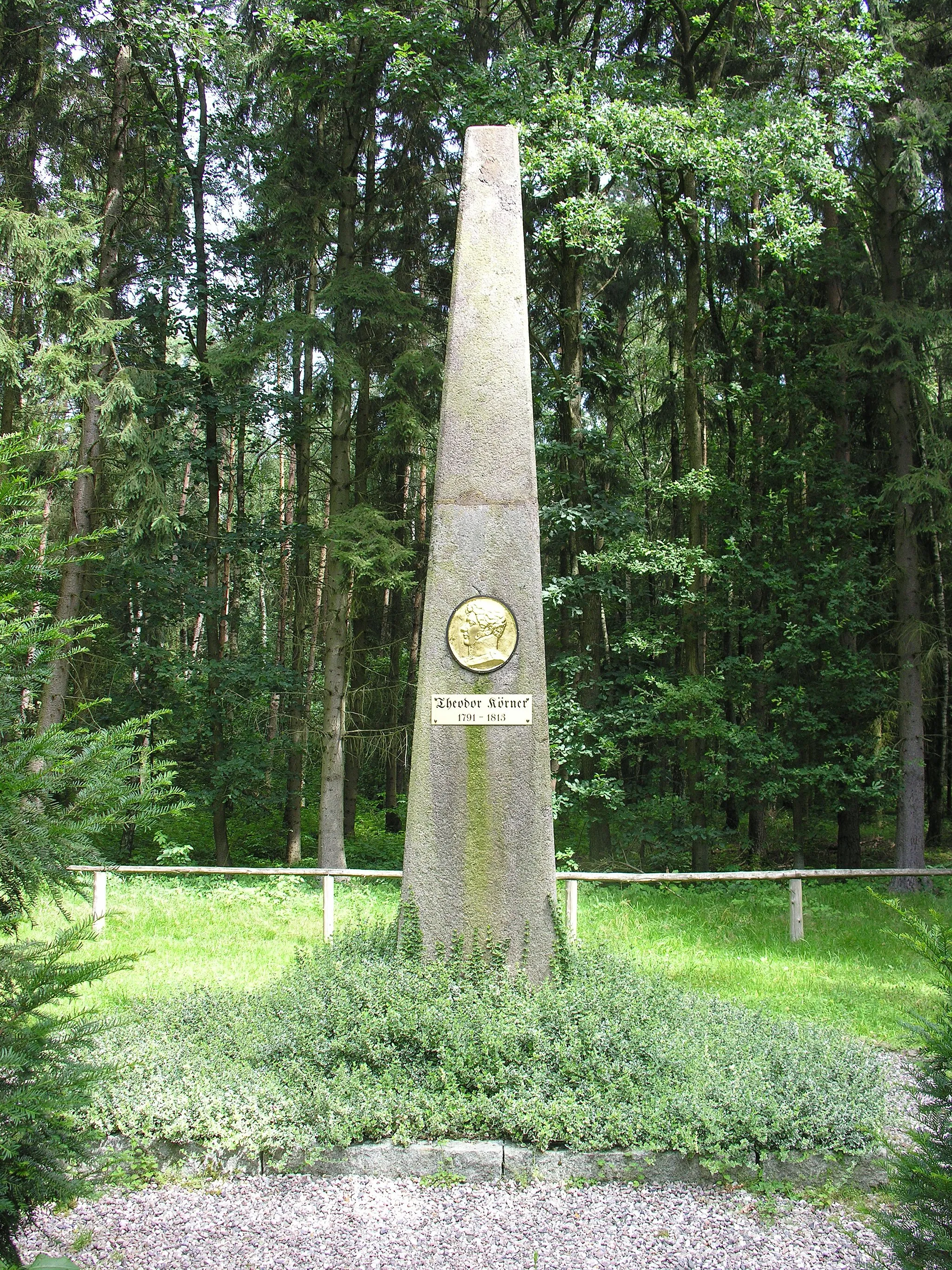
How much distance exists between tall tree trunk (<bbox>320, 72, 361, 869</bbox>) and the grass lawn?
1.15m

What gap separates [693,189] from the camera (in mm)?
14133

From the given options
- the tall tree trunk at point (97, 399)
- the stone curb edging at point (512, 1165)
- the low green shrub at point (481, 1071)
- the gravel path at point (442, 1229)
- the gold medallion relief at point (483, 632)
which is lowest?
the gravel path at point (442, 1229)

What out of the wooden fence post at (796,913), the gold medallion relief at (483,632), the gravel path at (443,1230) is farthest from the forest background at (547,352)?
the gravel path at (443,1230)

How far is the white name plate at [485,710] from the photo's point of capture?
538 cm

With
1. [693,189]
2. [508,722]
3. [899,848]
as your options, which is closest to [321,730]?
[899,848]

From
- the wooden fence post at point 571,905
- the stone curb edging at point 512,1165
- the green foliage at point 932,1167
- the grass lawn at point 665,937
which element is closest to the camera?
the green foliage at point 932,1167

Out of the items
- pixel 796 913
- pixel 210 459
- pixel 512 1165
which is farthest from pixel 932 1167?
pixel 210 459

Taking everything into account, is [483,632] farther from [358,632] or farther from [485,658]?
[358,632]

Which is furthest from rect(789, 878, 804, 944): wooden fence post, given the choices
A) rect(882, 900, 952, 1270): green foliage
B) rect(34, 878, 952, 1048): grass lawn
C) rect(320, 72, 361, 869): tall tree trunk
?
rect(882, 900, 952, 1270): green foliage

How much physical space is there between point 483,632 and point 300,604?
37.5ft

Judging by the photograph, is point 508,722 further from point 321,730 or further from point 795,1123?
point 321,730

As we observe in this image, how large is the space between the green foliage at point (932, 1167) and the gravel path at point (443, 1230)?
105 cm

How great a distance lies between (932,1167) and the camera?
2.34 meters

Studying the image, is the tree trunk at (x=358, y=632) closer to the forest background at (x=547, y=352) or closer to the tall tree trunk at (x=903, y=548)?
the forest background at (x=547, y=352)
